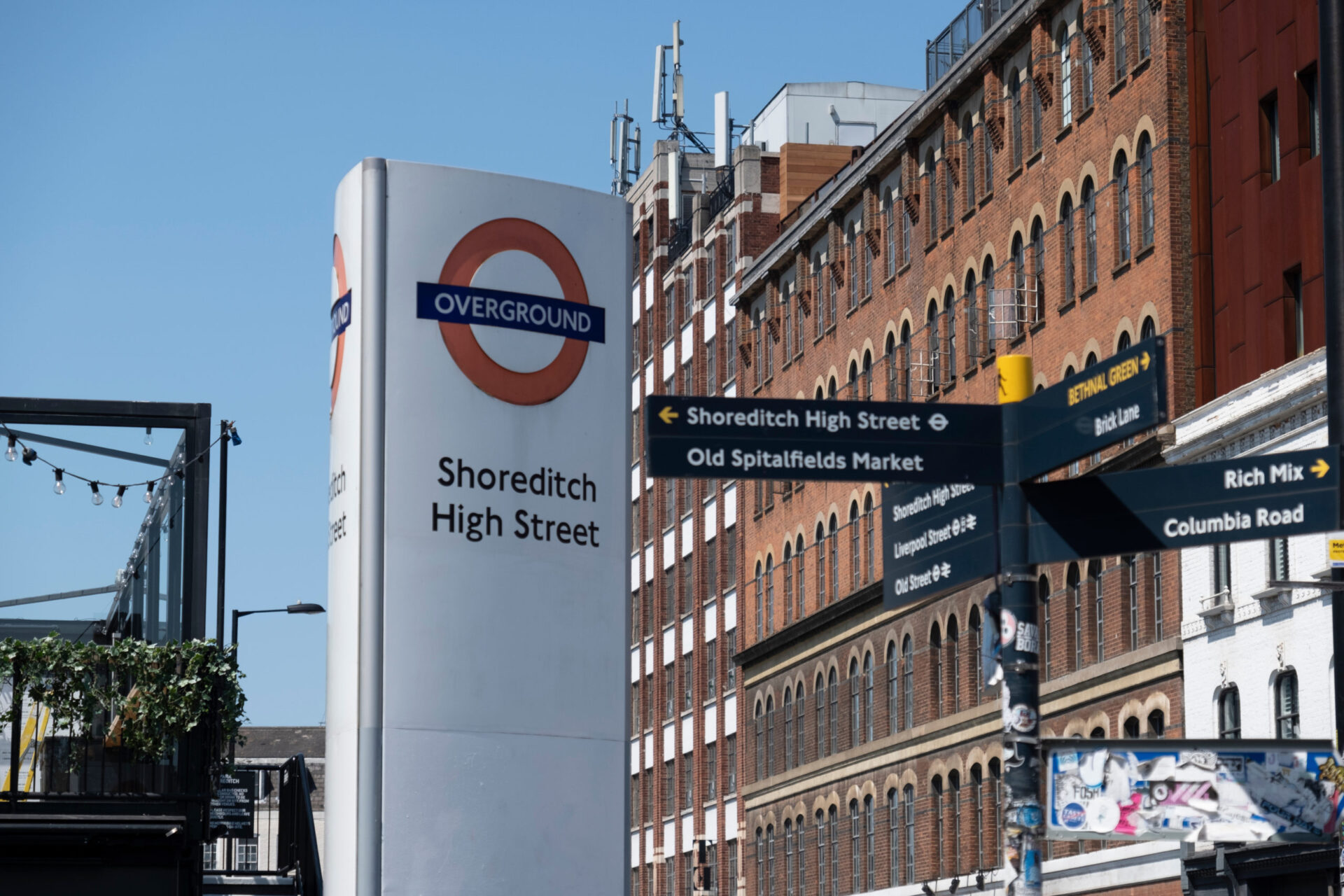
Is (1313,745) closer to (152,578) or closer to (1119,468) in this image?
(152,578)

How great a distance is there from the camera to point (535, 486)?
12.8 m

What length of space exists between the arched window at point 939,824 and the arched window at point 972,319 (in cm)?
1054

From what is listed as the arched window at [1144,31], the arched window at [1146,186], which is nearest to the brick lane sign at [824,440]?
the arched window at [1146,186]

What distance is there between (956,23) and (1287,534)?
47447 mm

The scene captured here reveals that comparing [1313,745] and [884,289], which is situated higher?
[884,289]

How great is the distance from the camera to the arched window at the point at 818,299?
63594 millimetres

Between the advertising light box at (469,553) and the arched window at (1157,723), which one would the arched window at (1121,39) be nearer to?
the arched window at (1157,723)

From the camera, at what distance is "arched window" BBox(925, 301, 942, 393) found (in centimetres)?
5391

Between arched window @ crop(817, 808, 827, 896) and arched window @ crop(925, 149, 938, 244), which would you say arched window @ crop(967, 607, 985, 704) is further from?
arched window @ crop(817, 808, 827, 896)

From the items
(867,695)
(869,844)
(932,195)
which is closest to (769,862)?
(869,844)

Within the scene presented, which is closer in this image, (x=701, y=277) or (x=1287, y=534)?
(x=1287, y=534)

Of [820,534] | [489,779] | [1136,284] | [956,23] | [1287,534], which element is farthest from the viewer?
[820,534]

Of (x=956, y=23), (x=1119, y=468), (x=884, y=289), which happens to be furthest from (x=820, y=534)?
(x=1119, y=468)

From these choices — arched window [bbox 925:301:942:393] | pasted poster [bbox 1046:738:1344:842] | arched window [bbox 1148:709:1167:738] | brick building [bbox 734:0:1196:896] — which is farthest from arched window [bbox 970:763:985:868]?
pasted poster [bbox 1046:738:1344:842]
